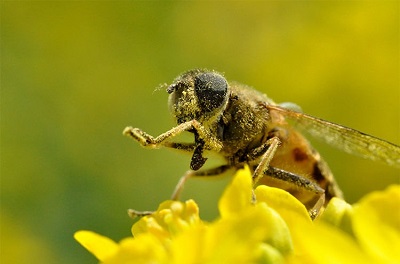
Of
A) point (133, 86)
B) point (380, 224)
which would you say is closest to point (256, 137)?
point (380, 224)

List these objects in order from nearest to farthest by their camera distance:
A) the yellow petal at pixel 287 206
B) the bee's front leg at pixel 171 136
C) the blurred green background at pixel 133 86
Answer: the yellow petal at pixel 287 206 < the bee's front leg at pixel 171 136 < the blurred green background at pixel 133 86

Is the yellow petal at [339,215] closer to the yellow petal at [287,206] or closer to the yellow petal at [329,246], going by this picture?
the yellow petal at [287,206]

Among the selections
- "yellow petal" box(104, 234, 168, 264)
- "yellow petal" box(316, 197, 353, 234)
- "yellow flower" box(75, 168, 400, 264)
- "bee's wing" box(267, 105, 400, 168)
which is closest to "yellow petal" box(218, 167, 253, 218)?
"yellow flower" box(75, 168, 400, 264)

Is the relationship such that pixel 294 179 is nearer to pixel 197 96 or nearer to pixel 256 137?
pixel 256 137

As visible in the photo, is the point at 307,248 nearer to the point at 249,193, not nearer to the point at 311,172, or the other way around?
the point at 249,193

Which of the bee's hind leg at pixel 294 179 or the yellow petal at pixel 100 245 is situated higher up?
the bee's hind leg at pixel 294 179

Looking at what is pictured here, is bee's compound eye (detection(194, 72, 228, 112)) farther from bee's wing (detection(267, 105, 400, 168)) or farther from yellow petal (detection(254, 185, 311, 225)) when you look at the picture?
yellow petal (detection(254, 185, 311, 225))

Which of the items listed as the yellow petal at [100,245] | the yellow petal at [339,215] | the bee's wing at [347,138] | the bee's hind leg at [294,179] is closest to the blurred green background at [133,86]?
the bee's wing at [347,138]
